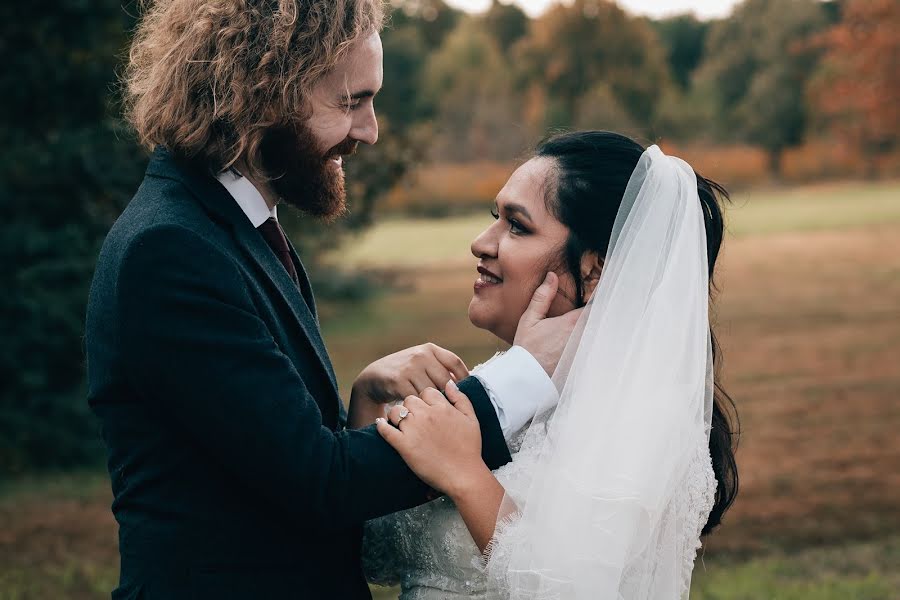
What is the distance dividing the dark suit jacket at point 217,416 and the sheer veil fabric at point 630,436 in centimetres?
21

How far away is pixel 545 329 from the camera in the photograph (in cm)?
290

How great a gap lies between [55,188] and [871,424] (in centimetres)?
870

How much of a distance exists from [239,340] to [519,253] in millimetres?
1087

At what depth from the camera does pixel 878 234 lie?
105 ft

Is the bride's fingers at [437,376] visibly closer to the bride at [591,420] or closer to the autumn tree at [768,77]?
the bride at [591,420]

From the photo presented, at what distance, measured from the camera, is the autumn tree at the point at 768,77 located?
51781 millimetres

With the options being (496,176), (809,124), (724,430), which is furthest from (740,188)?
(724,430)

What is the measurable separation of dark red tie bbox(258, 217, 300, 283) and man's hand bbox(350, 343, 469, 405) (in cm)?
40

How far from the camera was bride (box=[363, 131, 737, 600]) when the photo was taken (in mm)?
2654

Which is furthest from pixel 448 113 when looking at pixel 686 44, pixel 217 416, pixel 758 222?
pixel 217 416

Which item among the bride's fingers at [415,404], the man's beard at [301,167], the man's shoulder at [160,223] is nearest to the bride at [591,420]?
the bride's fingers at [415,404]

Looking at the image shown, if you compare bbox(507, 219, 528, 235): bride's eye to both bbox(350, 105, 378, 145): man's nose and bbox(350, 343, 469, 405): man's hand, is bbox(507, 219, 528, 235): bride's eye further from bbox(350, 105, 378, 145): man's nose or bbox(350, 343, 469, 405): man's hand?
Answer: bbox(350, 105, 378, 145): man's nose

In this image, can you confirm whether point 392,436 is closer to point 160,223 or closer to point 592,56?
point 160,223

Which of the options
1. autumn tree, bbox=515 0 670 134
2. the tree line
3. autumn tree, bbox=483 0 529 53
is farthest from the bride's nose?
autumn tree, bbox=483 0 529 53
